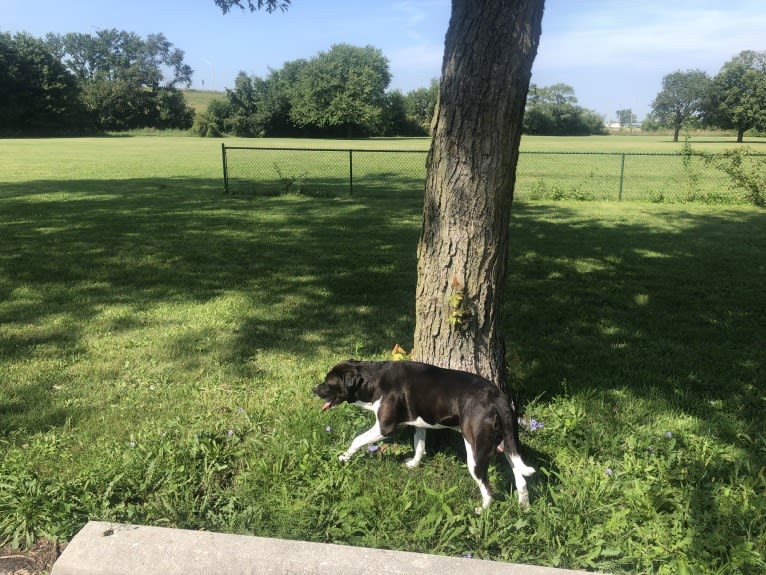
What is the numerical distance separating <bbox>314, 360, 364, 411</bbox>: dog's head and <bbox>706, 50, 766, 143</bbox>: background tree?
8957cm

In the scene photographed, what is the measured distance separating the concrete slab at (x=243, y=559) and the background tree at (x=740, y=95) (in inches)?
3553

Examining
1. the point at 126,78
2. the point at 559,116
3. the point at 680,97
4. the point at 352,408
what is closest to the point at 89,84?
the point at 126,78

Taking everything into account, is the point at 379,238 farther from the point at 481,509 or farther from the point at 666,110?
the point at 666,110

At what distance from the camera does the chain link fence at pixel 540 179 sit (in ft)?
51.6

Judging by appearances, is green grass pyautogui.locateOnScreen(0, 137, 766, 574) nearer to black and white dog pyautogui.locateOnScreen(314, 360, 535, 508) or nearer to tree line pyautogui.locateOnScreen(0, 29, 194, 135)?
black and white dog pyautogui.locateOnScreen(314, 360, 535, 508)

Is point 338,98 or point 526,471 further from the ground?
point 338,98

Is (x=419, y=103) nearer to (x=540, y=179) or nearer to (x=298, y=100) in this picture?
(x=298, y=100)

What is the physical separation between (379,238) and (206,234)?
2.86 m

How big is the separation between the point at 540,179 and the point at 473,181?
1787cm

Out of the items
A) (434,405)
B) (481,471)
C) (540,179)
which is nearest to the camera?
(481,471)

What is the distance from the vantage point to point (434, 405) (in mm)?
3098

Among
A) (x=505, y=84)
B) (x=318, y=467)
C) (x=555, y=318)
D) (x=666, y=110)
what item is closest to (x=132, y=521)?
(x=318, y=467)

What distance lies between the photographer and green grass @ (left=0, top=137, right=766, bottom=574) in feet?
9.38

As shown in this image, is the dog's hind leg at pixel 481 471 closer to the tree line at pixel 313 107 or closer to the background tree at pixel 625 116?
the tree line at pixel 313 107
